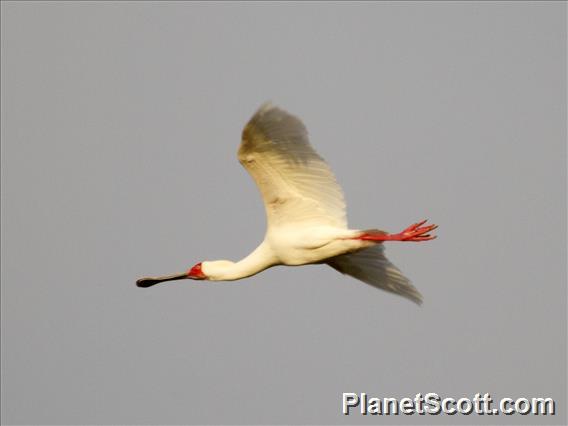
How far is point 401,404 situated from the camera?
23.5 m

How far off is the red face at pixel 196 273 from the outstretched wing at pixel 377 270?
6.68 feet

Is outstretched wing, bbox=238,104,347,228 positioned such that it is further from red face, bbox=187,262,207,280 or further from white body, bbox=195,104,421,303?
red face, bbox=187,262,207,280

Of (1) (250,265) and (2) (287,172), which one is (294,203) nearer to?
(2) (287,172)

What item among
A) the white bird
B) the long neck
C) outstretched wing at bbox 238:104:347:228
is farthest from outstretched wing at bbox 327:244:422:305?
outstretched wing at bbox 238:104:347:228

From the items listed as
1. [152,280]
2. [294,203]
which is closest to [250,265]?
[294,203]

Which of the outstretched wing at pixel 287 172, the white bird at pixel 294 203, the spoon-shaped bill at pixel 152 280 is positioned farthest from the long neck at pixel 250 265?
the spoon-shaped bill at pixel 152 280

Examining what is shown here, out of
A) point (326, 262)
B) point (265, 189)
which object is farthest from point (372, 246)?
point (265, 189)

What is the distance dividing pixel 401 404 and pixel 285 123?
586cm

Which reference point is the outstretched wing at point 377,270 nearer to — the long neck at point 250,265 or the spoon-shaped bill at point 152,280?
the long neck at point 250,265

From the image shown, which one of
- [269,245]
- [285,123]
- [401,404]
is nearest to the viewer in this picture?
[285,123]

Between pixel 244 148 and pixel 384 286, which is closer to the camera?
pixel 244 148

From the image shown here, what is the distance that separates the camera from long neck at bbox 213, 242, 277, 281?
70.5ft

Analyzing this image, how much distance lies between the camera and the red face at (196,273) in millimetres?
22628

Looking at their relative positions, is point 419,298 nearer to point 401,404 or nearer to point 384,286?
point 384,286
